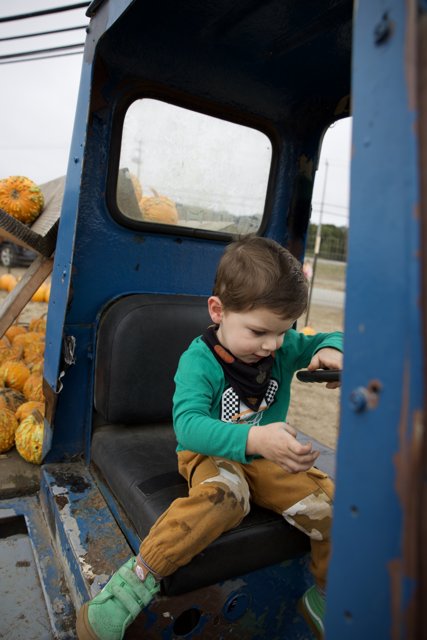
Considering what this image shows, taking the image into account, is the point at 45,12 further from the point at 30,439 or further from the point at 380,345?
the point at 380,345

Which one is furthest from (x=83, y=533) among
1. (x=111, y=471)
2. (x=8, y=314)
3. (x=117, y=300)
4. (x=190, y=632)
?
(x=8, y=314)

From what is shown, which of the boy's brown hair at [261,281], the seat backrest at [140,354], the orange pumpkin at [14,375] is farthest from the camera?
the orange pumpkin at [14,375]

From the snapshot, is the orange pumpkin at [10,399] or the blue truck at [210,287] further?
the orange pumpkin at [10,399]

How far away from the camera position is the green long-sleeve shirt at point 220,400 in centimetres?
112

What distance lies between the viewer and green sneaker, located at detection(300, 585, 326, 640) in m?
1.33

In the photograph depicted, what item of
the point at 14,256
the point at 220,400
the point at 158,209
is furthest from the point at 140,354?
the point at 14,256

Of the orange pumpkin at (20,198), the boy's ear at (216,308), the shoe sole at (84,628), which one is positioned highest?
the orange pumpkin at (20,198)

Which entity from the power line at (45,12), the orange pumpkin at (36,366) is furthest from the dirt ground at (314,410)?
the power line at (45,12)

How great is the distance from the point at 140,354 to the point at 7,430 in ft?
2.95

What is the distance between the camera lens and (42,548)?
1722mm

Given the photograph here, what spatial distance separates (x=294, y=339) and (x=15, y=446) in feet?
5.11

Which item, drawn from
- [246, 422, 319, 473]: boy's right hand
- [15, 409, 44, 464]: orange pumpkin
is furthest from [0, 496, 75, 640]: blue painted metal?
[246, 422, 319, 473]: boy's right hand

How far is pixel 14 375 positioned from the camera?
288 cm

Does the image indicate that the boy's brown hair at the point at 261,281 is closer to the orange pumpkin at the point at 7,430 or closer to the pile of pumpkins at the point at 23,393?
the pile of pumpkins at the point at 23,393
